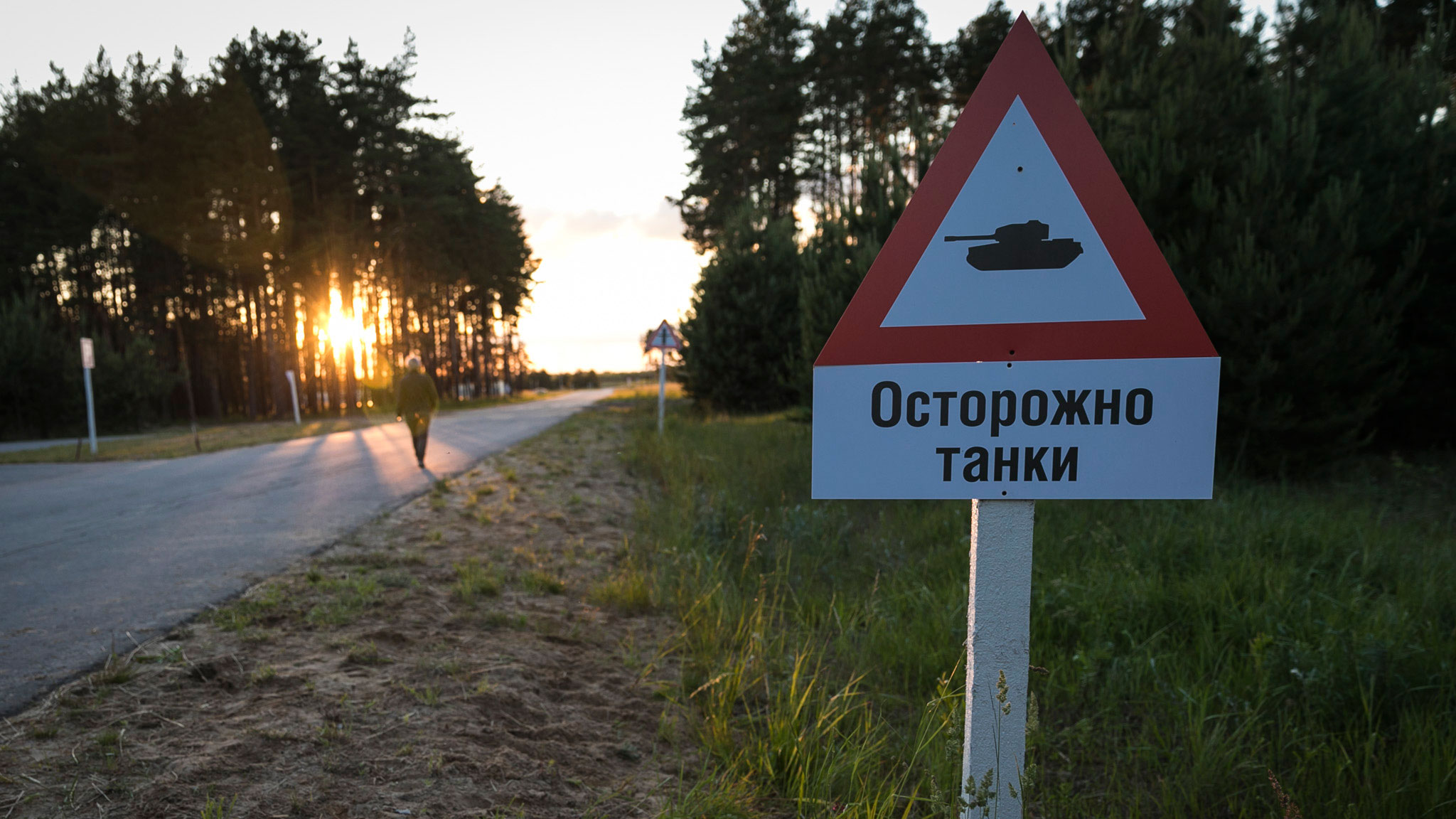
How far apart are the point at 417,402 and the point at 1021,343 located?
1170 cm

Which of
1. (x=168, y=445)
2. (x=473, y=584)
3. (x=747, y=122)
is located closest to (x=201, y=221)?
(x=168, y=445)

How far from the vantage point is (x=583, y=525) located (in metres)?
7.06

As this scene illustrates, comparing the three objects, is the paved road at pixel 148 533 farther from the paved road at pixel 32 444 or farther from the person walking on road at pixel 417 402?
the paved road at pixel 32 444

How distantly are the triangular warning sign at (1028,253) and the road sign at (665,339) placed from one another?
1459 cm

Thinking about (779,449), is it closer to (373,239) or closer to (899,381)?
(899,381)

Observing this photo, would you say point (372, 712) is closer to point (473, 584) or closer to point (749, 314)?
point (473, 584)

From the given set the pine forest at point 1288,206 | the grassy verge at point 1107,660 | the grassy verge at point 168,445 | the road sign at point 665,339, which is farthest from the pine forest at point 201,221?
the grassy verge at point 1107,660

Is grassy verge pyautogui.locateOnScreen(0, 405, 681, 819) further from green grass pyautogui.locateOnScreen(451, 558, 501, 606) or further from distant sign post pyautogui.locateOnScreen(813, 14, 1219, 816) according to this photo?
distant sign post pyautogui.locateOnScreen(813, 14, 1219, 816)

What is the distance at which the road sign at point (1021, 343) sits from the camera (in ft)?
4.91

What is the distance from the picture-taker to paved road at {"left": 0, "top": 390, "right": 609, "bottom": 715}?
3617mm

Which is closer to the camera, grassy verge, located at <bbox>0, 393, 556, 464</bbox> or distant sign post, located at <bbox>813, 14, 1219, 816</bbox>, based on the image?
distant sign post, located at <bbox>813, 14, 1219, 816</bbox>

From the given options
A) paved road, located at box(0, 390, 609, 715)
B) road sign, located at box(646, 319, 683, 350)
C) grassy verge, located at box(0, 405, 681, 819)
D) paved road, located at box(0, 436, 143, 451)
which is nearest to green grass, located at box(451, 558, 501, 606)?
grassy verge, located at box(0, 405, 681, 819)

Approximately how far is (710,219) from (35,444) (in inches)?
958

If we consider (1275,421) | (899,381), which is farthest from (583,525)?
(1275,421)
